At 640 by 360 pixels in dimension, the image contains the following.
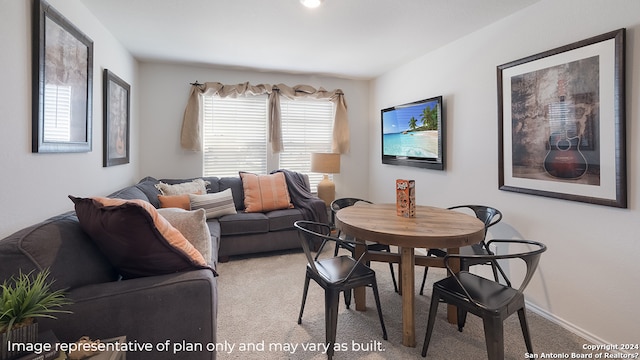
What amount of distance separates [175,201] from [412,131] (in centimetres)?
283

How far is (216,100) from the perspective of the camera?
4219 millimetres

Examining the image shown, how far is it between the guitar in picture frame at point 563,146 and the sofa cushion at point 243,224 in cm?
276

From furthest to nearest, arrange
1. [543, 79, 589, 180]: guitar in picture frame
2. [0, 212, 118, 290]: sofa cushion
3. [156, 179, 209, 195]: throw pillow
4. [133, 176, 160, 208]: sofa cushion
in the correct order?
[156, 179, 209, 195]: throw pillow < [133, 176, 160, 208]: sofa cushion < [543, 79, 589, 180]: guitar in picture frame < [0, 212, 118, 290]: sofa cushion

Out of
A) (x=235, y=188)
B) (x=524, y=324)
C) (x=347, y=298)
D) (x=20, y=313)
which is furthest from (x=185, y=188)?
(x=524, y=324)

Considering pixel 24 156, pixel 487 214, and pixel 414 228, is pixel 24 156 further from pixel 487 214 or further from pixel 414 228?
pixel 487 214

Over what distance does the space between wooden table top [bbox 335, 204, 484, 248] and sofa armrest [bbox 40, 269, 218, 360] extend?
96 cm

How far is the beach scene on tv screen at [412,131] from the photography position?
3.35 m

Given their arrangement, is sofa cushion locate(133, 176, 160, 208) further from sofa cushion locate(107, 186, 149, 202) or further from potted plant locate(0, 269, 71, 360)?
potted plant locate(0, 269, 71, 360)

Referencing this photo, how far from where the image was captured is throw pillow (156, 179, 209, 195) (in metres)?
3.39

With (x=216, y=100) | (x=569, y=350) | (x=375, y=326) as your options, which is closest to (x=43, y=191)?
(x=375, y=326)

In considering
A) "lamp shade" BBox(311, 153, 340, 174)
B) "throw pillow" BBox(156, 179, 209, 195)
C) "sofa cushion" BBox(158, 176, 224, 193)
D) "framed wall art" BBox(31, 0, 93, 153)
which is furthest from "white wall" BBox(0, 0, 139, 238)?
"lamp shade" BBox(311, 153, 340, 174)

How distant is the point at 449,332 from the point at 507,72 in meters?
2.12

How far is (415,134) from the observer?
11.9ft

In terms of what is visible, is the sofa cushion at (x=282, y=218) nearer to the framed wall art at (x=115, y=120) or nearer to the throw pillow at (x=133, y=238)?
the framed wall art at (x=115, y=120)
